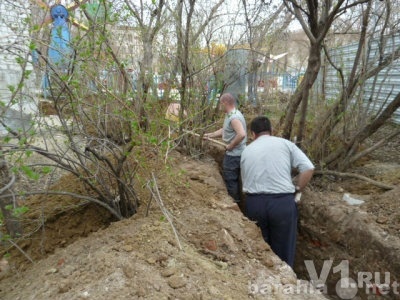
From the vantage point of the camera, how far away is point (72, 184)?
11.7 feet

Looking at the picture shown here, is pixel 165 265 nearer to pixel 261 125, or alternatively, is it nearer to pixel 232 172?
pixel 261 125

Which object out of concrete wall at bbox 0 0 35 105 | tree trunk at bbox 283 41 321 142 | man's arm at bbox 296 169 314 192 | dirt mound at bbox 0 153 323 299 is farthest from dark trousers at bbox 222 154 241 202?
concrete wall at bbox 0 0 35 105

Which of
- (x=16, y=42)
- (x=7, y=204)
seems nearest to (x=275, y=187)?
(x=7, y=204)

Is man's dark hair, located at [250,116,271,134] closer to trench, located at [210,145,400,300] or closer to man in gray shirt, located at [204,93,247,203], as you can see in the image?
man in gray shirt, located at [204,93,247,203]

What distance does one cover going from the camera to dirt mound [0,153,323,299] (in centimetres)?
196

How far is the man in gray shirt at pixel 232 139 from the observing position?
428 centimetres

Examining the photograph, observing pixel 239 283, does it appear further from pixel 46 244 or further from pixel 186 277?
pixel 46 244

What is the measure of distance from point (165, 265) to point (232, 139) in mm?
2617

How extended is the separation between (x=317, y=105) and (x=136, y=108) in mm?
2985

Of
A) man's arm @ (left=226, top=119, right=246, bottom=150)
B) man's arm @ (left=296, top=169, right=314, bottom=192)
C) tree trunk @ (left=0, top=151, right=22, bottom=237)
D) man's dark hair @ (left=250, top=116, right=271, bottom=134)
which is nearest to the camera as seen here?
tree trunk @ (left=0, top=151, right=22, bottom=237)

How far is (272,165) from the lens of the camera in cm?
335

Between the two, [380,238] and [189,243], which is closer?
[189,243]

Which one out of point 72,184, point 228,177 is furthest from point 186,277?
point 228,177

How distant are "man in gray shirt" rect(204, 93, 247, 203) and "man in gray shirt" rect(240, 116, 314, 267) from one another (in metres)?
0.73
